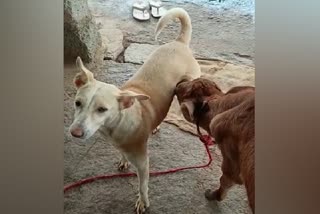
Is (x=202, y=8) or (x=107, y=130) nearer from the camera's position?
(x=107, y=130)

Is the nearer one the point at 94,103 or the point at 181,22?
the point at 94,103

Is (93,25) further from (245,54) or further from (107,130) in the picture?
(245,54)

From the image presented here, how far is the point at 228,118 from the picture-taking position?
1.57 m

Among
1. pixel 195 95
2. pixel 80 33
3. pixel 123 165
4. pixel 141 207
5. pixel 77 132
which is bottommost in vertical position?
pixel 141 207

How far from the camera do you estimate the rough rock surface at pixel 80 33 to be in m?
1.60

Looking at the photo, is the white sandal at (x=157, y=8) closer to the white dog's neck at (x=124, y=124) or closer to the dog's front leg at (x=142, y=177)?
the white dog's neck at (x=124, y=124)

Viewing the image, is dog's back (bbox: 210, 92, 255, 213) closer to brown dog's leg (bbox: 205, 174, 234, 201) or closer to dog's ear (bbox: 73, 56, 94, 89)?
brown dog's leg (bbox: 205, 174, 234, 201)

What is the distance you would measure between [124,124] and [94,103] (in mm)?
120

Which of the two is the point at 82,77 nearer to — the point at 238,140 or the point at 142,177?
the point at 142,177

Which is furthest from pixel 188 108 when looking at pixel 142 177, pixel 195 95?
pixel 142 177

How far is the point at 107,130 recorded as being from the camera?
1.54 metres
